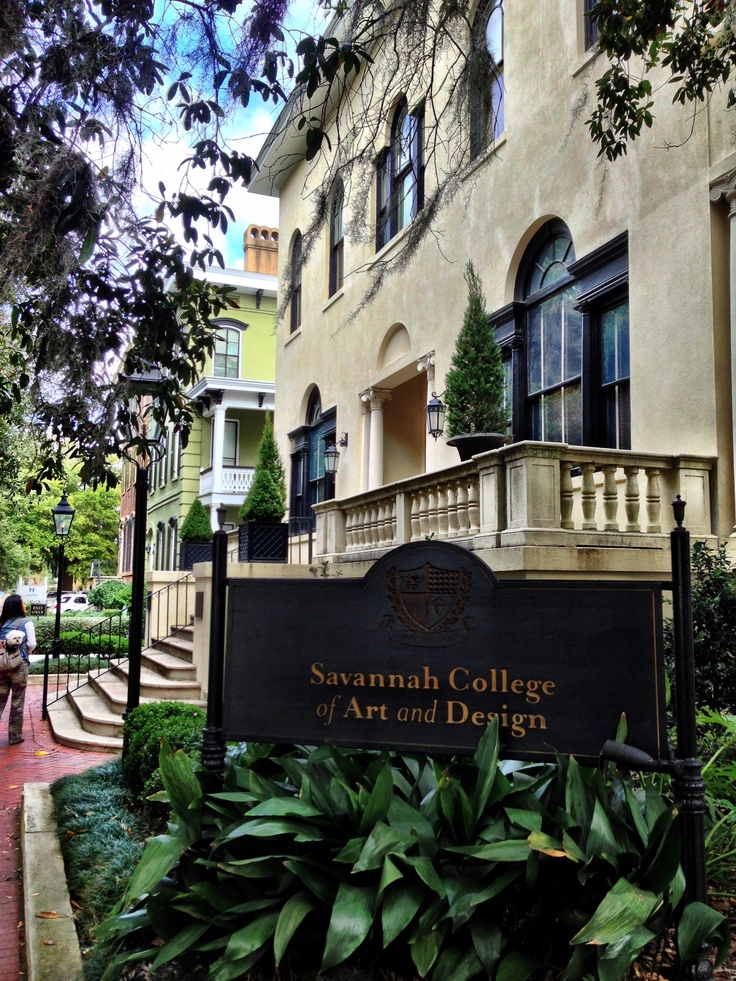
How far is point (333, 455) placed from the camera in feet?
61.3

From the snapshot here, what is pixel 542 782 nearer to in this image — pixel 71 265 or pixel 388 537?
pixel 71 265

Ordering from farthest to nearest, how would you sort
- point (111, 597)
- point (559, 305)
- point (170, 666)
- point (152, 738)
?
1. point (111, 597)
2. point (170, 666)
3. point (559, 305)
4. point (152, 738)

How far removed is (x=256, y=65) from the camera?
566 cm

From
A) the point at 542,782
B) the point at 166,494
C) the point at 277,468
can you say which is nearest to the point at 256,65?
the point at 542,782

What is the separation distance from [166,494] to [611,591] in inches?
1457

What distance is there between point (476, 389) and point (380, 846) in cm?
905

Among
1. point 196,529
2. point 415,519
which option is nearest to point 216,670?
point 415,519

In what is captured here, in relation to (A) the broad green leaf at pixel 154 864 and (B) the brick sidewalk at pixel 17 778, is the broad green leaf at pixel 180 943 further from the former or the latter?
(B) the brick sidewalk at pixel 17 778

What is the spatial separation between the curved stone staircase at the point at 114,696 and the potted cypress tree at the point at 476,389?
5.00 m

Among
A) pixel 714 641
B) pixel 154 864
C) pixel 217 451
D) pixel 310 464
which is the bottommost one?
pixel 154 864

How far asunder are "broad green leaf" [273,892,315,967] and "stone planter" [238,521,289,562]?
15359 millimetres

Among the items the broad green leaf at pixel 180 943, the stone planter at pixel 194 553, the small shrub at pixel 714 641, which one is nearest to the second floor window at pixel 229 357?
the stone planter at pixel 194 553

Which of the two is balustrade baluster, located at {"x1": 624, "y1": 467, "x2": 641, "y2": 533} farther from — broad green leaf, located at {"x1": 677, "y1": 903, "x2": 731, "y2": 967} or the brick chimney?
the brick chimney

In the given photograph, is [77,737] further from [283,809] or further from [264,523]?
[283,809]
